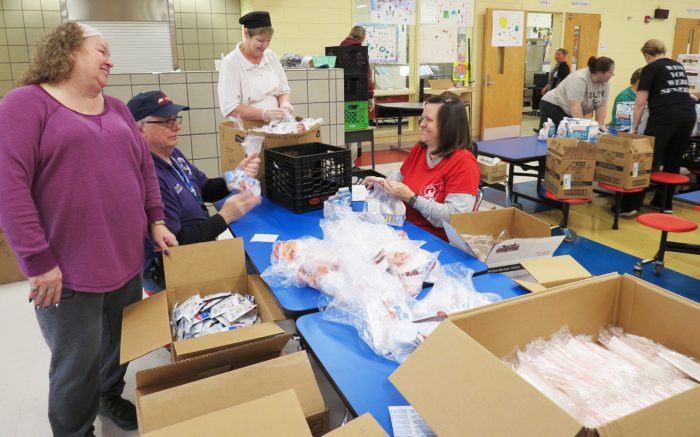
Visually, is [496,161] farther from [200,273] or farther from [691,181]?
[200,273]

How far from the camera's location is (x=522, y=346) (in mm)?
1146

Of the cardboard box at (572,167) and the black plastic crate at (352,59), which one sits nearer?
the cardboard box at (572,167)

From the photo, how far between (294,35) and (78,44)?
6.10 m

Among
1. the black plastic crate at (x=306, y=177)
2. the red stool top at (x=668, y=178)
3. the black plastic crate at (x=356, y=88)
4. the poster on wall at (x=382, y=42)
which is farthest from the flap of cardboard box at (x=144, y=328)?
the poster on wall at (x=382, y=42)

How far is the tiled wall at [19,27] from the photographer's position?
6156 mm

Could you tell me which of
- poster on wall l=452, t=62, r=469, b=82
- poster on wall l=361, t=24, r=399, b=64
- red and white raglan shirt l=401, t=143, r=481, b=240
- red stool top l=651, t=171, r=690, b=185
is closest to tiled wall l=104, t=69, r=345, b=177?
red and white raglan shirt l=401, t=143, r=481, b=240

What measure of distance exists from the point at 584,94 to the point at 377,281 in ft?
15.6

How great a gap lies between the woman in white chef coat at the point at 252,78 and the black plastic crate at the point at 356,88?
97.9 inches

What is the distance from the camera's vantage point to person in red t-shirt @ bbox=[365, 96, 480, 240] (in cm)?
231

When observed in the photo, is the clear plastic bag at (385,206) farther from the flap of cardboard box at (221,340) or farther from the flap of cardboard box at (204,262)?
the flap of cardboard box at (221,340)

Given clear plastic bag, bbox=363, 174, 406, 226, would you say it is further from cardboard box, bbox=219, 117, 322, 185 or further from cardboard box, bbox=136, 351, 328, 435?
cardboard box, bbox=136, 351, 328, 435

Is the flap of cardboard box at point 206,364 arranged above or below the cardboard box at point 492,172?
above

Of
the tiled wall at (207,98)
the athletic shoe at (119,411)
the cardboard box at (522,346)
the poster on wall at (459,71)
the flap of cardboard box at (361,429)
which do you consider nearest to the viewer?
the cardboard box at (522,346)

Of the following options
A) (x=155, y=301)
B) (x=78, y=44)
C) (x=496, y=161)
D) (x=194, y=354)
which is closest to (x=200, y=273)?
(x=155, y=301)
